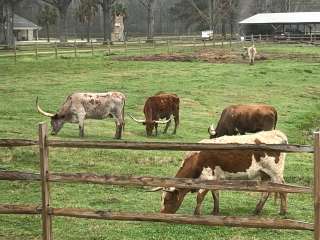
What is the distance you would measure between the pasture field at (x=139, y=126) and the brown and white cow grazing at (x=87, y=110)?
44 centimetres

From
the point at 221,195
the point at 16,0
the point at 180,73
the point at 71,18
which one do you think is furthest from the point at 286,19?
the point at 221,195

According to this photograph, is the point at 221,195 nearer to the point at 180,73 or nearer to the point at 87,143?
the point at 87,143

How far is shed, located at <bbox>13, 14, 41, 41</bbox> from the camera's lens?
8488cm

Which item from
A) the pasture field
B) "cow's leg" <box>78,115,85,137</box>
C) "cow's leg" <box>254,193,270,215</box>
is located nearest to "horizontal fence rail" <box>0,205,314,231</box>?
the pasture field

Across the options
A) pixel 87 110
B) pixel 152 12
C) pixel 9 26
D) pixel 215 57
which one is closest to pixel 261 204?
pixel 87 110

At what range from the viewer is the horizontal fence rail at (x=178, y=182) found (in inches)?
265

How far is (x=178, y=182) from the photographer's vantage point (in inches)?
274

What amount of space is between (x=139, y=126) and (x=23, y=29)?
69742 mm

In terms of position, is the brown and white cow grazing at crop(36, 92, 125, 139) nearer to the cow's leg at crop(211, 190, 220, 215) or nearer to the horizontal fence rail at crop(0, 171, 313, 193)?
the cow's leg at crop(211, 190, 220, 215)

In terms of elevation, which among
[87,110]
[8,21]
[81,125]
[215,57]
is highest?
[8,21]

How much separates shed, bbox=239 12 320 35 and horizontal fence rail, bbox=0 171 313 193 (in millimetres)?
67353

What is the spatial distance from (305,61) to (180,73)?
11.8 m

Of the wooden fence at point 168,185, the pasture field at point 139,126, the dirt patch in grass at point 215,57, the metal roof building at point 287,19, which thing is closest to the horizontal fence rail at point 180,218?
the wooden fence at point 168,185

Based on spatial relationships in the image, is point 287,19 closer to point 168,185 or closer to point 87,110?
point 87,110
